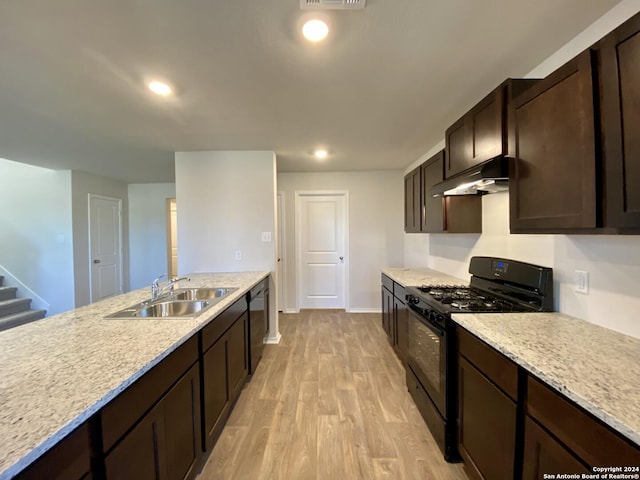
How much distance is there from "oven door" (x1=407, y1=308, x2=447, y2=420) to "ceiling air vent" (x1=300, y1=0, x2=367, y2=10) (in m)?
1.73

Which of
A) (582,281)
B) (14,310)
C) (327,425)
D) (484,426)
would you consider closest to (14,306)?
(14,310)

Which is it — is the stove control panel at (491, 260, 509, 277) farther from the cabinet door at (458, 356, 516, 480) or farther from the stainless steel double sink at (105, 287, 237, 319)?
the stainless steel double sink at (105, 287, 237, 319)

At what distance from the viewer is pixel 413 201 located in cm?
330

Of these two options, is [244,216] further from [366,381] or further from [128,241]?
[128,241]

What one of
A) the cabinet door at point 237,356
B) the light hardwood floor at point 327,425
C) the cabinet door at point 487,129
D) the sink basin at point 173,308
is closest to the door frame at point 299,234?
the light hardwood floor at point 327,425

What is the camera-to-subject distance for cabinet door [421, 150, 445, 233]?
2.51 m

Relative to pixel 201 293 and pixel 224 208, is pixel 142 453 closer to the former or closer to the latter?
pixel 201 293

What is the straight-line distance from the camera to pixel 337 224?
465 centimetres

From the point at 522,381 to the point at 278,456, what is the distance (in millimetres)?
1477

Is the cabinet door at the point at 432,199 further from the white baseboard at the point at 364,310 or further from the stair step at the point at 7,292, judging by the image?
the stair step at the point at 7,292

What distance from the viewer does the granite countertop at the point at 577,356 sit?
75 centimetres

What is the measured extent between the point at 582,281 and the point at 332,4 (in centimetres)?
183

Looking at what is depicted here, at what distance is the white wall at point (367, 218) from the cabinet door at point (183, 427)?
3.34 m

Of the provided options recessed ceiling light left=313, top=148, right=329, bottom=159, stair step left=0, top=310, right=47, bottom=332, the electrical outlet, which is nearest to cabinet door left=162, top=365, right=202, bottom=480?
the electrical outlet
